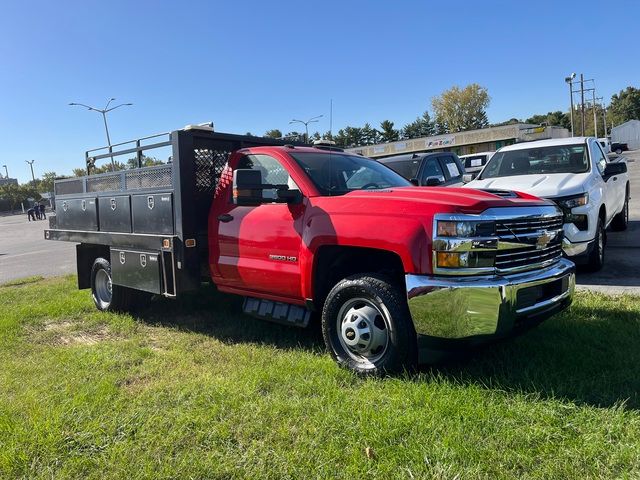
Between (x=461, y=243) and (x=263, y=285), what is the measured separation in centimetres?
198

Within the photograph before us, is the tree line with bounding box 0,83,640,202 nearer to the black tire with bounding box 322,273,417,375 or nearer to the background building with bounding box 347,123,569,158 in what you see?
the background building with bounding box 347,123,569,158

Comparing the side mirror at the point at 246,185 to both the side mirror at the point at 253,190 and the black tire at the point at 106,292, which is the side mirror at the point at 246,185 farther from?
the black tire at the point at 106,292

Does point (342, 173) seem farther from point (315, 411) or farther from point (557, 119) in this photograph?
point (557, 119)

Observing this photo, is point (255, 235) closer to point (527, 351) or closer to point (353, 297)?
point (353, 297)

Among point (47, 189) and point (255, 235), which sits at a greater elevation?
point (47, 189)

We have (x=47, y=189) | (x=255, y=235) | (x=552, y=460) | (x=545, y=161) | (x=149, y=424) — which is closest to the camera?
(x=552, y=460)

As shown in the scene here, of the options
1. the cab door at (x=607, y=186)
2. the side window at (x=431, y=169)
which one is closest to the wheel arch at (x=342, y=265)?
the cab door at (x=607, y=186)

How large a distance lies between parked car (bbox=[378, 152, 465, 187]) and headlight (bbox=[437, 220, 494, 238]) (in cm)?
578

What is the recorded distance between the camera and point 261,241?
460 cm

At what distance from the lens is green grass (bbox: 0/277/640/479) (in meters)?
2.73

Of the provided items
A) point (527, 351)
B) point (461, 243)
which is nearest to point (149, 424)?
point (461, 243)

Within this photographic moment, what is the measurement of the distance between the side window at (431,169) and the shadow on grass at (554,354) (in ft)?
15.3

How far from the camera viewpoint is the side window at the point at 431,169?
9.66 metres

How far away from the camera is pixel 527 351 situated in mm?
4164
